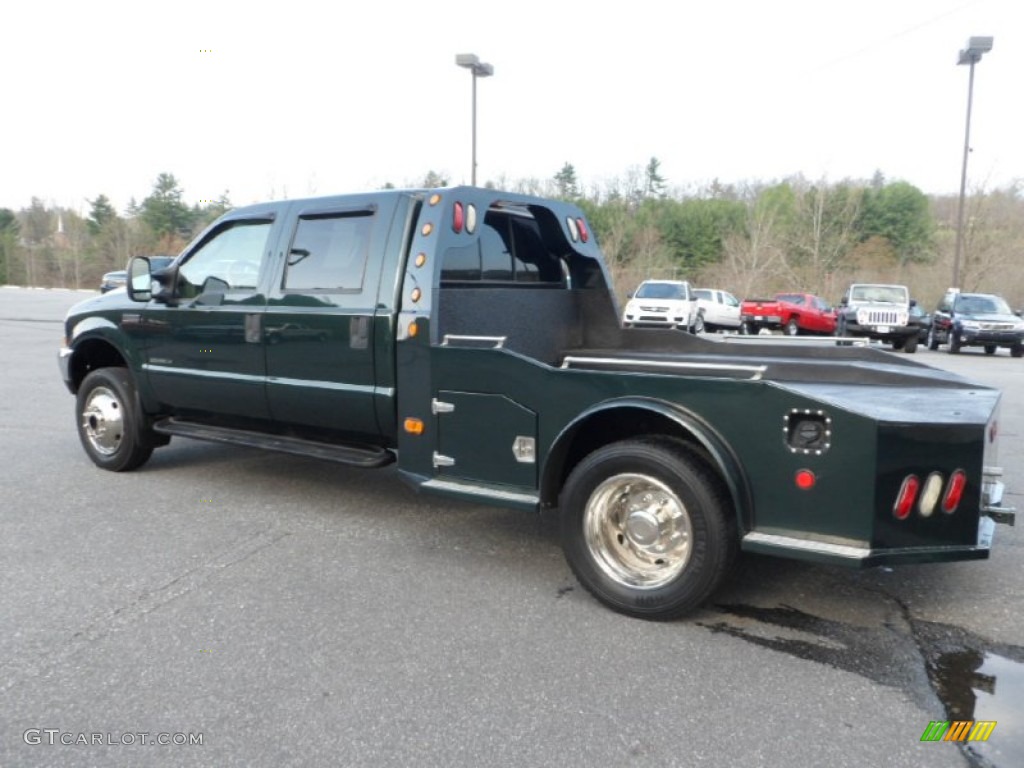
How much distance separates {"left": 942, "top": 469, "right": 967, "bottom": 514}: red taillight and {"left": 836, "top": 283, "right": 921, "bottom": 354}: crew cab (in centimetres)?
1766

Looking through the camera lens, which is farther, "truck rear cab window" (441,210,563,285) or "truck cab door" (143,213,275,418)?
"truck cab door" (143,213,275,418)

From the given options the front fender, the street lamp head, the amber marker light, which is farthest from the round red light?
the street lamp head

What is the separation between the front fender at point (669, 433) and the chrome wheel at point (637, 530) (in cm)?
26

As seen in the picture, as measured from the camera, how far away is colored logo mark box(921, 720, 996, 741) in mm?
2930

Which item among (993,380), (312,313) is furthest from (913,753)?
(993,380)

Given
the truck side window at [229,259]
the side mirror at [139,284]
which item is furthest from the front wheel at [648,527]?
the side mirror at [139,284]

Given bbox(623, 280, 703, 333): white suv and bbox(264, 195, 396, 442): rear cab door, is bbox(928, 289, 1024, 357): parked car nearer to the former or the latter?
bbox(623, 280, 703, 333): white suv

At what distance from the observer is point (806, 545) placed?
3.52 metres

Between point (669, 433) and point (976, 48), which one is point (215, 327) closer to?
point (669, 433)

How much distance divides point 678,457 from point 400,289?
1.93 metres

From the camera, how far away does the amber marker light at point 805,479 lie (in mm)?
3498

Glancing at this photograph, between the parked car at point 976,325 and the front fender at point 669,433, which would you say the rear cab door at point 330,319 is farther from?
the parked car at point 976,325

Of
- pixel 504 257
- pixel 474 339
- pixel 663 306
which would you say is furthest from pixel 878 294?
pixel 474 339

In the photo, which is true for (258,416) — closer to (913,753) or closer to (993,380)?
(913,753)
